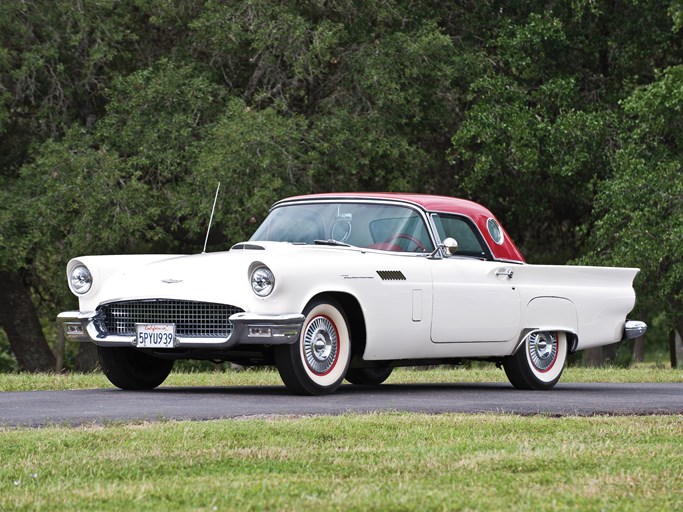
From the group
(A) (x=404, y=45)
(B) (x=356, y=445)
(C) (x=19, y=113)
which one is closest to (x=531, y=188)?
(A) (x=404, y=45)

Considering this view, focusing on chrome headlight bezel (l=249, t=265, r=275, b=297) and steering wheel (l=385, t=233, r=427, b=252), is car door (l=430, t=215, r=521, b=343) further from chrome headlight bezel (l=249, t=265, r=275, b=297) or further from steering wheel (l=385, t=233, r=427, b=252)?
chrome headlight bezel (l=249, t=265, r=275, b=297)

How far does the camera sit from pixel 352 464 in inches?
272

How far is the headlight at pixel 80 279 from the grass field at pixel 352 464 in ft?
11.0

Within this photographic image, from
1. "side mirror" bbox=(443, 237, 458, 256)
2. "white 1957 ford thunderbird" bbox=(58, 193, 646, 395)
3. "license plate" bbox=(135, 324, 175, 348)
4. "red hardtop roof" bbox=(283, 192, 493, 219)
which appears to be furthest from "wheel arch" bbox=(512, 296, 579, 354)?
"license plate" bbox=(135, 324, 175, 348)

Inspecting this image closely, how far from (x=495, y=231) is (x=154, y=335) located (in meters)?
3.73

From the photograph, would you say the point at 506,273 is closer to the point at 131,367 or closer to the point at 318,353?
the point at 318,353

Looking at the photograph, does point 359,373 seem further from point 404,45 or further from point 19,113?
point 19,113

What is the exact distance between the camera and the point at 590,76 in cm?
2598

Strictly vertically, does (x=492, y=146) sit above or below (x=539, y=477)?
above

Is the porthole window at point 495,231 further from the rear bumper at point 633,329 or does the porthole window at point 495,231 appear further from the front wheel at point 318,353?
the front wheel at point 318,353

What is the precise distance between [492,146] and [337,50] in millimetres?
3222

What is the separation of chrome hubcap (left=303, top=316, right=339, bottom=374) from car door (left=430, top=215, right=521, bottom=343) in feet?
3.66

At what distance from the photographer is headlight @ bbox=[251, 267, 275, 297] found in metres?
10.6

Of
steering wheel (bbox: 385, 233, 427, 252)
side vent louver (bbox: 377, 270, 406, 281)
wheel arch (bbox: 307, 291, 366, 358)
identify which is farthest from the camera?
steering wheel (bbox: 385, 233, 427, 252)
